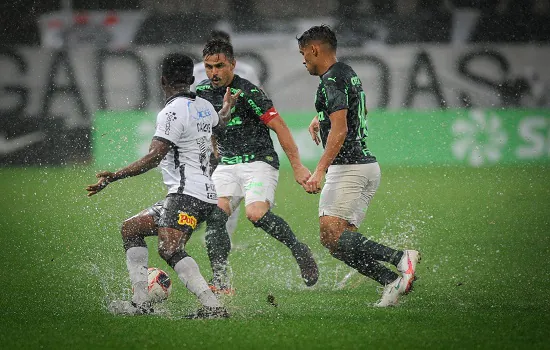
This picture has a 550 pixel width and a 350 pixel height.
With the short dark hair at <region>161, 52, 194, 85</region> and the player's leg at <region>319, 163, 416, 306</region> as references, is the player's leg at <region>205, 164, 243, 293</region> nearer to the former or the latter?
the player's leg at <region>319, 163, 416, 306</region>

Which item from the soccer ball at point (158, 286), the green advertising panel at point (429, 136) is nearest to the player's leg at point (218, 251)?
the soccer ball at point (158, 286)

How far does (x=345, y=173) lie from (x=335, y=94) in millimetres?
667

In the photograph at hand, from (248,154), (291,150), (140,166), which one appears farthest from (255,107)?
(140,166)

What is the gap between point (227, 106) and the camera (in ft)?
24.3

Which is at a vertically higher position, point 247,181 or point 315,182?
point 315,182

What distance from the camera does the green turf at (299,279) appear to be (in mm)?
6012

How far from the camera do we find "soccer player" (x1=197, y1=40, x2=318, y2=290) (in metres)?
7.86

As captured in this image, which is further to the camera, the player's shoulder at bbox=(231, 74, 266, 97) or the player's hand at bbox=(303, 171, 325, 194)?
the player's shoulder at bbox=(231, 74, 266, 97)

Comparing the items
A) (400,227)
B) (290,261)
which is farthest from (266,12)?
(290,261)

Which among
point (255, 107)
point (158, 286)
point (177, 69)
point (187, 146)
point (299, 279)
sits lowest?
point (299, 279)

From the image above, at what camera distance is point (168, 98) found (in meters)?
6.62

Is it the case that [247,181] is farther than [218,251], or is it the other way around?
[247,181]

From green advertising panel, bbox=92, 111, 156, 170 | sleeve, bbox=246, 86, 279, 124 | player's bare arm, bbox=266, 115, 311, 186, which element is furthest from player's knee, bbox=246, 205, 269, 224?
green advertising panel, bbox=92, 111, 156, 170

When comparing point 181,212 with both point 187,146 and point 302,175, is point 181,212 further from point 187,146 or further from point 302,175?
point 302,175
